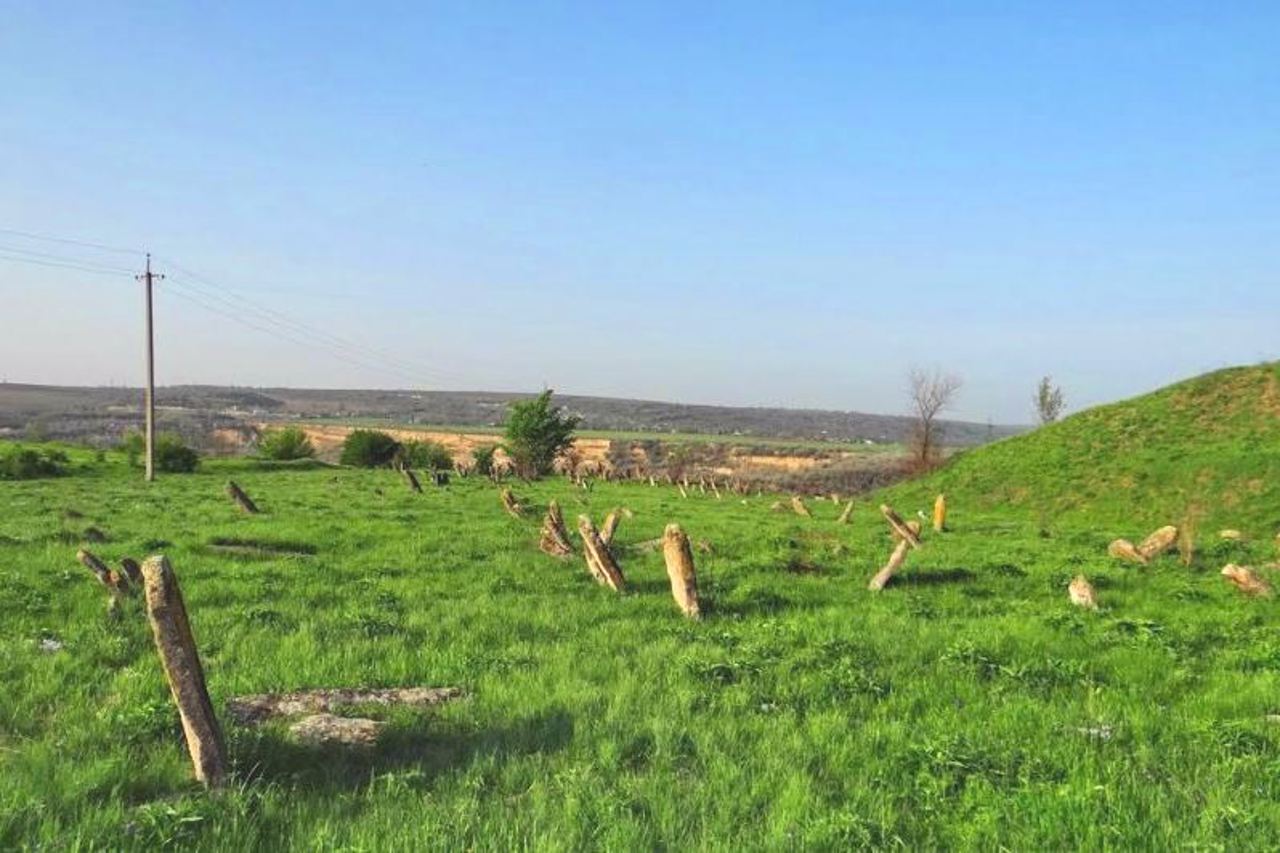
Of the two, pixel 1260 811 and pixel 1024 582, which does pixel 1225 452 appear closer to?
pixel 1024 582

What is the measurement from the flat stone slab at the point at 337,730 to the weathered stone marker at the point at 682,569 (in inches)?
262

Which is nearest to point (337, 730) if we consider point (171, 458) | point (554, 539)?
point (554, 539)

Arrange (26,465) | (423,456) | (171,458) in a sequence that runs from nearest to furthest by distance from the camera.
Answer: (26,465)
(171,458)
(423,456)

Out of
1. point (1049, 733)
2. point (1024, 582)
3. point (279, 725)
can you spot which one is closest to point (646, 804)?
point (279, 725)

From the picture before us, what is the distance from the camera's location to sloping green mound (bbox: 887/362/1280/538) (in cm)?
4061

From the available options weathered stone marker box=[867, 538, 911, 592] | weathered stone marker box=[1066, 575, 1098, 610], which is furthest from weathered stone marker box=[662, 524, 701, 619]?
weathered stone marker box=[1066, 575, 1098, 610]

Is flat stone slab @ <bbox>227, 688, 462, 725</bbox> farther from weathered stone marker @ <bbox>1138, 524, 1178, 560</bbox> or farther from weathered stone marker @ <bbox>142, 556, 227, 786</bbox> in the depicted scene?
weathered stone marker @ <bbox>1138, 524, 1178, 560</bbox>

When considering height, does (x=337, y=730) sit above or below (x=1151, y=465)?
above

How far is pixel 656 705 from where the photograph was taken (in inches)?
356

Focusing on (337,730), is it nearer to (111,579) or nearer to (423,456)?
(111,579)

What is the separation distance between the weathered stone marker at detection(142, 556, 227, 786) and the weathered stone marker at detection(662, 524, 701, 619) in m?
8.11

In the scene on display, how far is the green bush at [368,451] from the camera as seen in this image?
278 feet

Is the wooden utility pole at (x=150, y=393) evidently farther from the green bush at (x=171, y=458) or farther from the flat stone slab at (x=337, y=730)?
the flat stone slab at (x=337, y=730)

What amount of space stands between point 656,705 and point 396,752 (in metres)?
2.65
